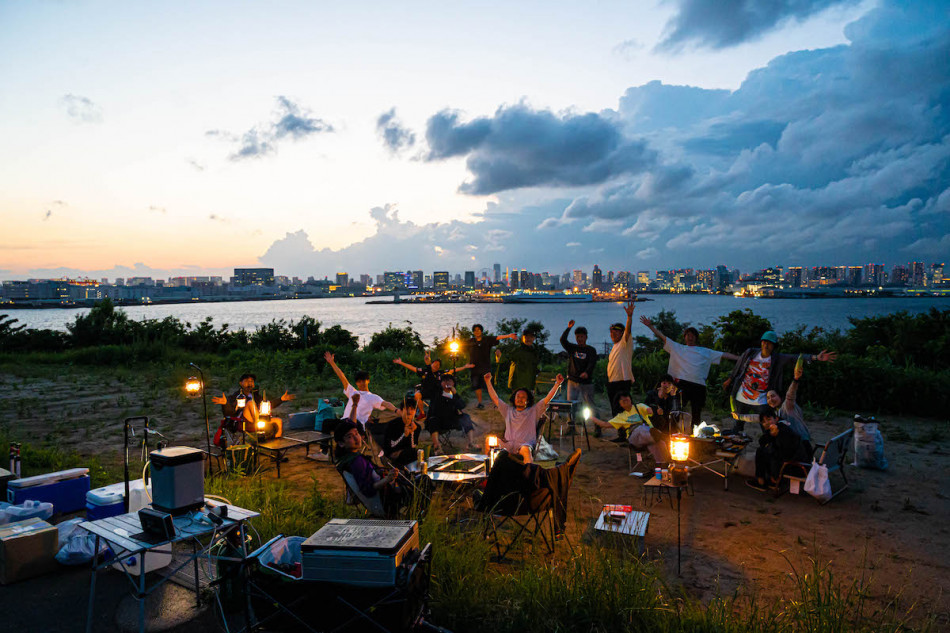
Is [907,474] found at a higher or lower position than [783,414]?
lower

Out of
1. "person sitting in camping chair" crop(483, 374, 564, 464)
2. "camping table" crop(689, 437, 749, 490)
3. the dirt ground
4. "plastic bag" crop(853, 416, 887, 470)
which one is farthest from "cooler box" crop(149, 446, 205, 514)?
"plastic bag" crop(853, 416, 887, 470)

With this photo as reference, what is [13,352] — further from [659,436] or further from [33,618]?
[659,436]

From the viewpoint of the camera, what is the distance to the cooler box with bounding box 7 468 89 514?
512 centimetres

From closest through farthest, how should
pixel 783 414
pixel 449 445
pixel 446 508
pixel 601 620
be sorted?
pixel 601 620, pixel 446 508, pixel 783 414, pixel 449 445

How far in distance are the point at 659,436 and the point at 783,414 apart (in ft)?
5.04

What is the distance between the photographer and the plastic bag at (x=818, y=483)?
231 inches

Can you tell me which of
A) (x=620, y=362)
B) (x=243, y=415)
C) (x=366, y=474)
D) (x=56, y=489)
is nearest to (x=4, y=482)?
(x=56, y=489)

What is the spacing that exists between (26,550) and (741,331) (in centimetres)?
1377

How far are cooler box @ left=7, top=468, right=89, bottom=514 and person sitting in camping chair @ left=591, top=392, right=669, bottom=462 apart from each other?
6338 millimetres

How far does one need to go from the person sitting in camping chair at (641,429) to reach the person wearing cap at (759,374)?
4.71ft

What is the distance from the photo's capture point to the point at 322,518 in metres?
5.00

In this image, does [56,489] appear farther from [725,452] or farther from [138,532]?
[725,452]

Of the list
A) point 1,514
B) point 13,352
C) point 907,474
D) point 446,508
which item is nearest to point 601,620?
point 446,508

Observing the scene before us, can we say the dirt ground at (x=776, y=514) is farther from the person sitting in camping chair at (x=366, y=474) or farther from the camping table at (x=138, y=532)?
the camping table at (x=138, y=532)
